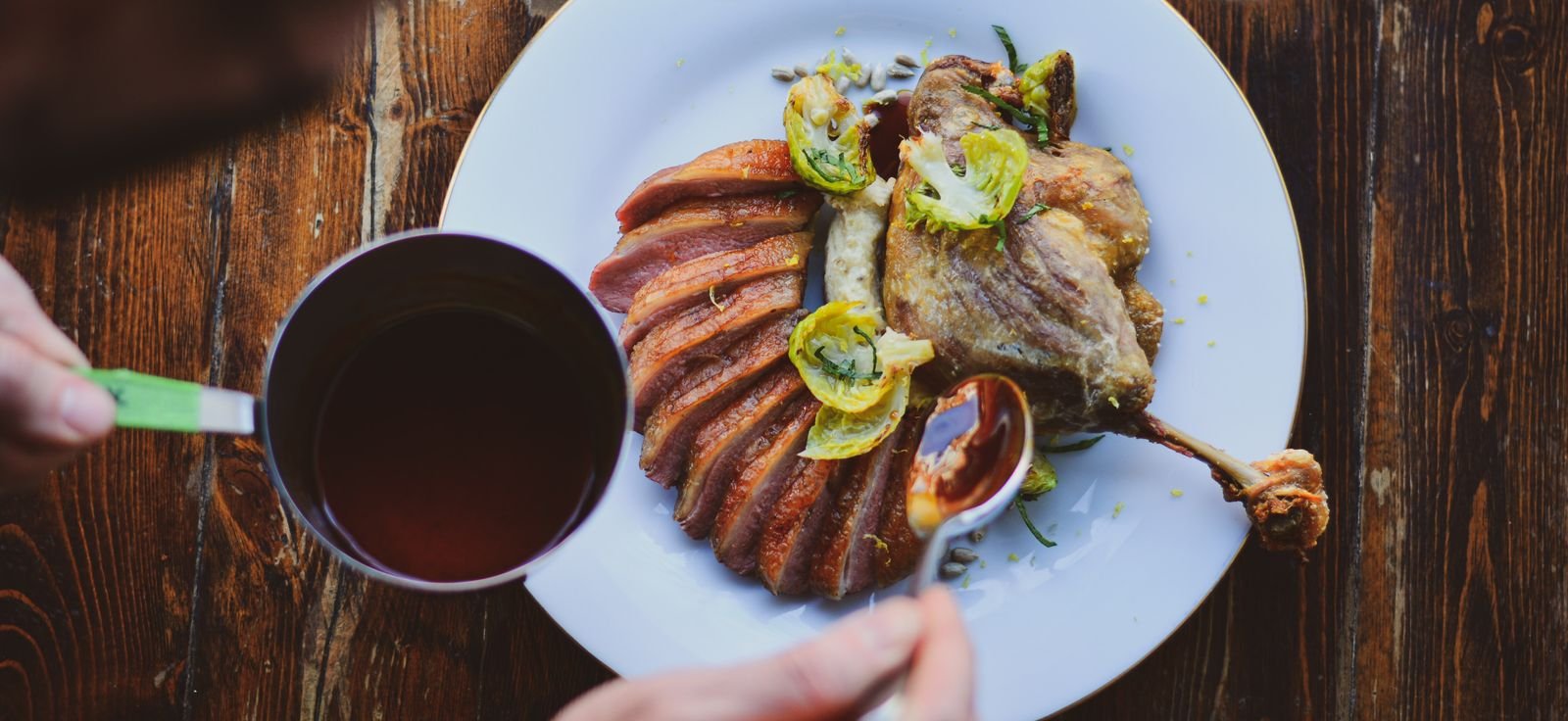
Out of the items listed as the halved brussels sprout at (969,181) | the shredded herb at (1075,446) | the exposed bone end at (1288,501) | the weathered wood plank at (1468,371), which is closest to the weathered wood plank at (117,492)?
the halved brussels sprout at (969,181)

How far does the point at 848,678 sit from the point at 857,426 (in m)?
0.91

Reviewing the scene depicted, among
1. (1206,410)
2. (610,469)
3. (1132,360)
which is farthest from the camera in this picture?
(1206,410)

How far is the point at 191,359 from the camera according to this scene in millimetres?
2707

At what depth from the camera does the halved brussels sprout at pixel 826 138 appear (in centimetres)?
246

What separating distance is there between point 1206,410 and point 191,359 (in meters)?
2.63

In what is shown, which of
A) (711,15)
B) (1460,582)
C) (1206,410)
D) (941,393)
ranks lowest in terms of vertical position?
(1460,582)

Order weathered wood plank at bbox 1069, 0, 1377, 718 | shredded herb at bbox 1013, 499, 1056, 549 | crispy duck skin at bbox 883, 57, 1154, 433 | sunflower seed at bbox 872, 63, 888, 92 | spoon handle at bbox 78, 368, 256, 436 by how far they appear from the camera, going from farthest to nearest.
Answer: weathered wood plank at bbox 1069, 0, 1377, 718 → sunflower seed at bbox 872, 63, 888, 92 → shredded herb at bbox 1013, 499, 1056, 549 → crispy duck skin at bbox 883, 57, 1154, 433 → spoon handle at bbox 78, 368, 256, 436

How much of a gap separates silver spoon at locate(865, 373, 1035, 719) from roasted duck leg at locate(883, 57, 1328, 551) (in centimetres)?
13

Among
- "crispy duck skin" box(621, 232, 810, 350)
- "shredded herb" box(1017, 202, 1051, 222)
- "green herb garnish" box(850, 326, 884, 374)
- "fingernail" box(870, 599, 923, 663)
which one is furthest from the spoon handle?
"shredded herb" box(1017, 202, 1051, 222)

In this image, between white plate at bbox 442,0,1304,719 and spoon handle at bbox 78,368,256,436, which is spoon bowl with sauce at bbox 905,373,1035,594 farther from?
spoon handle at bbox 78,368,256,436

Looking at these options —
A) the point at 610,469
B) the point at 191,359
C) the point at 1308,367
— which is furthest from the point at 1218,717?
the point at 191,359

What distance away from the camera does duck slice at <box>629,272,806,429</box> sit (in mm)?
2418

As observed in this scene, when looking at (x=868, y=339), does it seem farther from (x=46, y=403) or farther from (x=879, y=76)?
(x=46, y=403)

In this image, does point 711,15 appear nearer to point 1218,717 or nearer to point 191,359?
point 191,359
